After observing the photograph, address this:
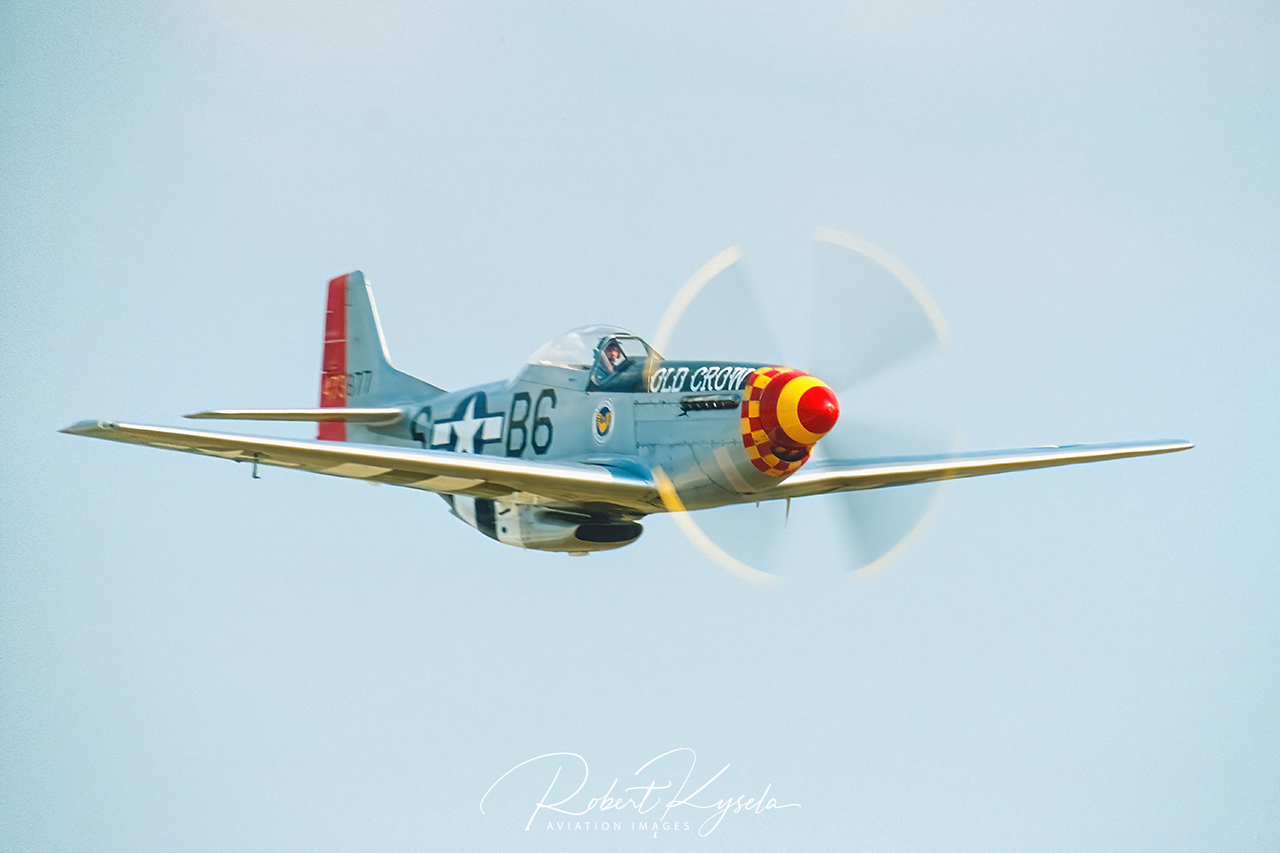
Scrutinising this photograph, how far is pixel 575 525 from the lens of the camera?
15570 mm

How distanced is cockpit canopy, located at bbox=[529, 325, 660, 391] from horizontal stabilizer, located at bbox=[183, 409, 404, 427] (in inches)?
218

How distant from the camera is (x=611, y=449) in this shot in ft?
47.3

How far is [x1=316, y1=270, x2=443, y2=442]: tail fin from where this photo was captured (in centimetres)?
2230

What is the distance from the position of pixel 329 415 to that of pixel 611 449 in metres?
7.29

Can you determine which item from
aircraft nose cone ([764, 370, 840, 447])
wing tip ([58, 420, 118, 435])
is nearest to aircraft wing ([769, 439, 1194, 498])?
aircraft nose cone ([764, 370, 840, 447])

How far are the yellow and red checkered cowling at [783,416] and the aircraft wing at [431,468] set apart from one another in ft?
4.82

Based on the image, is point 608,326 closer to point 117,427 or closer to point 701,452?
point 701,452

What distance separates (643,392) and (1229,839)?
61.3m

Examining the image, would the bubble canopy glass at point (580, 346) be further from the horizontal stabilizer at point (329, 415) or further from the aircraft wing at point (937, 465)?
the horizontal stabilizer at point (329, 415)

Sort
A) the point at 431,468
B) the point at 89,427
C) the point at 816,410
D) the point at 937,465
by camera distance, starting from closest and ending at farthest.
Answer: the point at 89,427, the point at 816,410, the point at 431,468, the point at 937,465

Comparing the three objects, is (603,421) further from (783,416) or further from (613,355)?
(783,416)

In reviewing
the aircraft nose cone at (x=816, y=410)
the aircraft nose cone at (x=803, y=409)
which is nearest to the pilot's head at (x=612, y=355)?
the aircraft nose cone at (x=803, y=409)

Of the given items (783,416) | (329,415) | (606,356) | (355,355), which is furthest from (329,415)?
(783,416)

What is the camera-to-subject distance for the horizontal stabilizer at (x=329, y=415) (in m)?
19.0
